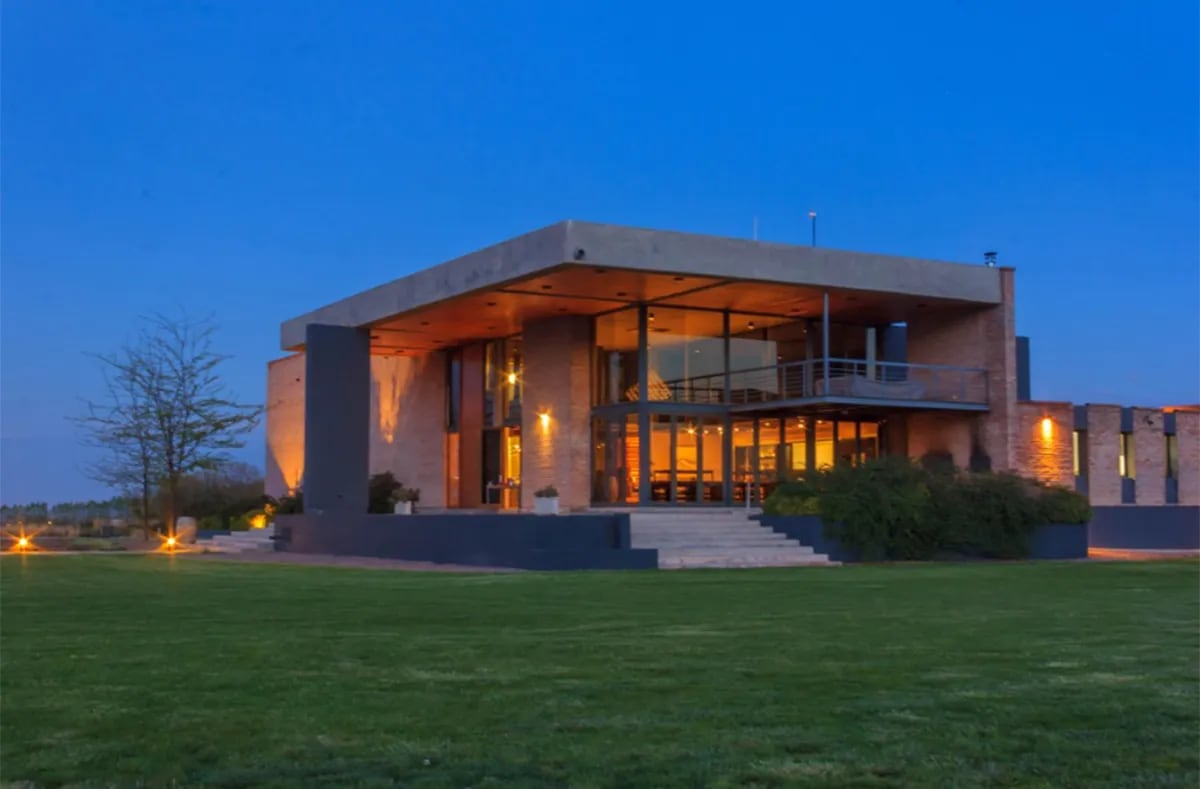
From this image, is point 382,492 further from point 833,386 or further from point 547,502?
point 833,386

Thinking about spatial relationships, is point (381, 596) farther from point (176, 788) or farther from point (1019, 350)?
point (1019, 350)

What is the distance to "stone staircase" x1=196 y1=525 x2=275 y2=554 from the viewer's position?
30514 mm

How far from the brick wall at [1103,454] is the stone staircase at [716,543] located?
10.7 metres

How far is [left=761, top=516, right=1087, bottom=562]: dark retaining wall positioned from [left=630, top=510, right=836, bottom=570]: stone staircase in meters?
0.21

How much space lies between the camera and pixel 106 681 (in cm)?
705

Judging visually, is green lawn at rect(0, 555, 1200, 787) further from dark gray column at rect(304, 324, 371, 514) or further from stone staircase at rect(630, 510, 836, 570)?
dark gray column at rect(304, 324, 371, 514)

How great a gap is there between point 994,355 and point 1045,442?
103 inches

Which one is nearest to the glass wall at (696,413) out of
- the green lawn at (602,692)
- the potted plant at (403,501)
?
the potted plant at (403,501)

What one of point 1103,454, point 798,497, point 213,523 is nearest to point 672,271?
point 798,497

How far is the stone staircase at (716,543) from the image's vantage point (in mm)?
21938

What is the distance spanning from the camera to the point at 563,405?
1192 inches

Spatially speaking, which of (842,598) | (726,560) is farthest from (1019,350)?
(842,598)

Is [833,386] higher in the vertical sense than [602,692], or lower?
higher

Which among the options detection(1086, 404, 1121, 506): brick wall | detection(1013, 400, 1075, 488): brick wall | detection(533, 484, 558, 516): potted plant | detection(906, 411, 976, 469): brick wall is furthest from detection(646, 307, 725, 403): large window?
detection(1086, 404, 1121, 506): brick wall
